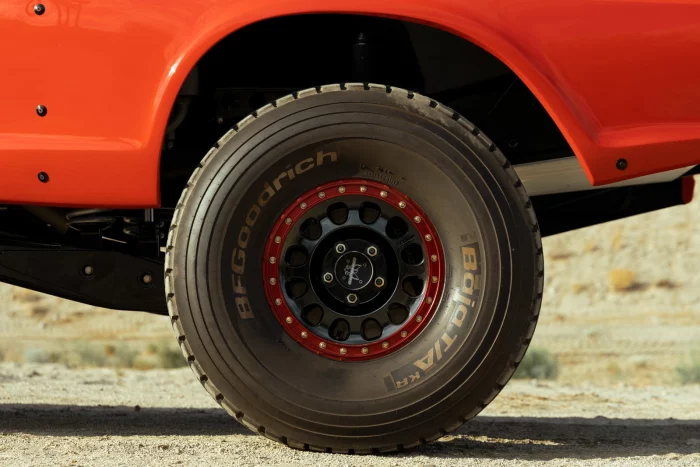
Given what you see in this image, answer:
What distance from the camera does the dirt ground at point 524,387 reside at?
11.8 feet

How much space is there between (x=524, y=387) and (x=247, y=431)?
407cm

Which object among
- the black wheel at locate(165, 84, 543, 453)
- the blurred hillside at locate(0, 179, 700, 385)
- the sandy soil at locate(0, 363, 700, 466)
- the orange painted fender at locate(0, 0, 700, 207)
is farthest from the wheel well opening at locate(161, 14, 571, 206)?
the blurred hillside at locate(0, 179, 700, 385)

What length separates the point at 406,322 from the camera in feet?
11.2

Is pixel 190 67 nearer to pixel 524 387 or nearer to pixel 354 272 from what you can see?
pixel 354 272

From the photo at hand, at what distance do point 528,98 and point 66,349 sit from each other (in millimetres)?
11646

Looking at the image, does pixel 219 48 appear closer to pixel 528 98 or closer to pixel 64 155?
pixel 64 155

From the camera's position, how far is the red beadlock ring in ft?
11.1

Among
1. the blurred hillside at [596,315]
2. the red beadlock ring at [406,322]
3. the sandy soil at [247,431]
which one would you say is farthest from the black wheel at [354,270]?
the blurred hillside at [596,315]

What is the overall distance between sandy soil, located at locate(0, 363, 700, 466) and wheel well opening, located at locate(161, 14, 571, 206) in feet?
3.37

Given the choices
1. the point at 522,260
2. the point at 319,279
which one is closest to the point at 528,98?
the point at 522,260

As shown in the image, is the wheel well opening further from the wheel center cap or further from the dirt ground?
the dirt ground

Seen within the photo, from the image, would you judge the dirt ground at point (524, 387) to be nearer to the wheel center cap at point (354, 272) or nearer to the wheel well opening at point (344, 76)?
the wheel center cap at point (354, 272)

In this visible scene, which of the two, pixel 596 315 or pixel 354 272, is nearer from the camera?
pixel 354 272

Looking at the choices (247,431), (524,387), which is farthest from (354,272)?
(524,387)
